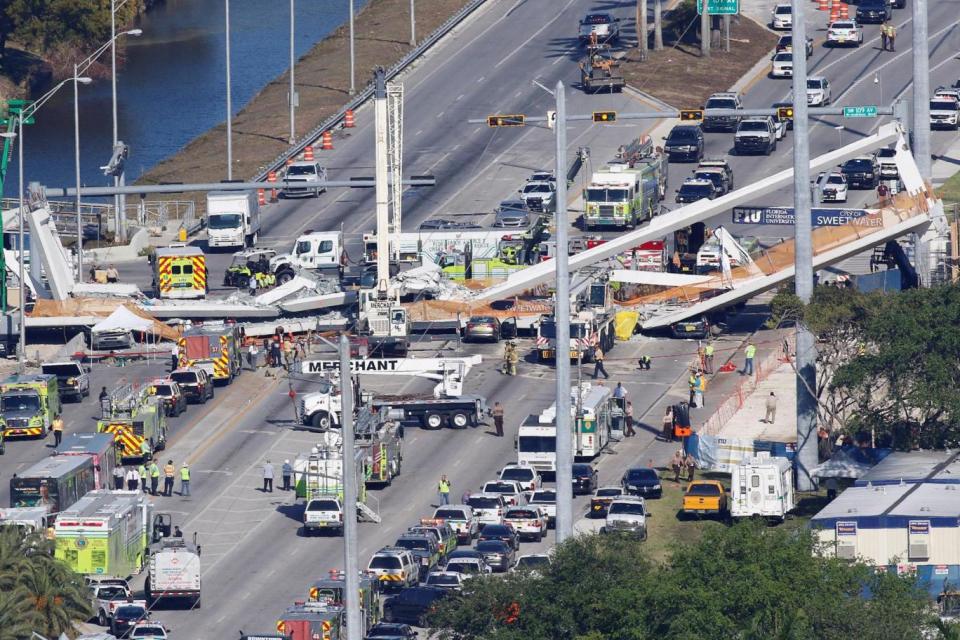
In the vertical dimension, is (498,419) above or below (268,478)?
above

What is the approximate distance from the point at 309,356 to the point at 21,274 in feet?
43.7

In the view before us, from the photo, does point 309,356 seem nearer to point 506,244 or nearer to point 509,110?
point 506,244

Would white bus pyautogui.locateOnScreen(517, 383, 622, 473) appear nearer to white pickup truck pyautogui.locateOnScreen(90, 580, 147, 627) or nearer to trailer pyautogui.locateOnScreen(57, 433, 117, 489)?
trailer pyautogui.locateOnScreen(57, 433, 117, 489)

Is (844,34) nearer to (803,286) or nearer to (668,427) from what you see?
(668,427)

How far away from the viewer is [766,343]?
334ft

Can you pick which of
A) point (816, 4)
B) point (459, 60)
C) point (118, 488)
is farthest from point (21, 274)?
point (816, 4)

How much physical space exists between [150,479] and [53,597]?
18.9 metres

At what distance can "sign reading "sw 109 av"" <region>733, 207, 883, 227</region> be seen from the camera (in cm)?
10394

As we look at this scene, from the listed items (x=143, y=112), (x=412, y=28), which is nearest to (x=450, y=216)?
(x=412, y=28)

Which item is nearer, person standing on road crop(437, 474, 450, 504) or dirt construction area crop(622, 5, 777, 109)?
person standing on road crop(437, 474, 450, 504)

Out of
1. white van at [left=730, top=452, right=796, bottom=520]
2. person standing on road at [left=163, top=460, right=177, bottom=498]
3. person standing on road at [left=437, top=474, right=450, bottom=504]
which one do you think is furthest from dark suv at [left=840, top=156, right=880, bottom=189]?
person standing on road at [left=163, top=460, right=177, bottom=498]

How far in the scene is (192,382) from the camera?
94.8 metres

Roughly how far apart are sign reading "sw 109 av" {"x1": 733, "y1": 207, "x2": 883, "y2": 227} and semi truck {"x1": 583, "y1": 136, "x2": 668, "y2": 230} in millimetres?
11911

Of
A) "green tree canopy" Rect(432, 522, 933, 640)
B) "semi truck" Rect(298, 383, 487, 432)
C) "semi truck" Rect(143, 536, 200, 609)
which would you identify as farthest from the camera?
"semi truck" Rect(298, 383, 487, 432)
